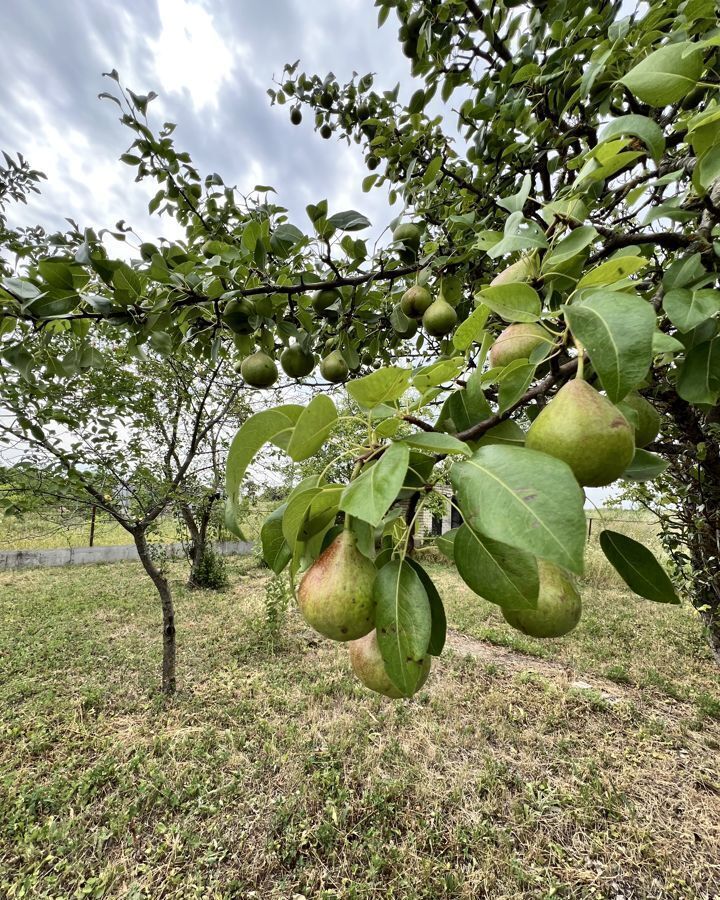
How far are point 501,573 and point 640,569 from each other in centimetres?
26

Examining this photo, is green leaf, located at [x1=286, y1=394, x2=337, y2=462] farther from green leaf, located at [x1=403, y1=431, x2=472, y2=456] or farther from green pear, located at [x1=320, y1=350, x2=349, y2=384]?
green pear, located at [x1=320, y1=350, x2=349, y2=384]

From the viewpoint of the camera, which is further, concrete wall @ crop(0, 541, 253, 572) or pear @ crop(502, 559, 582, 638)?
concrete wall @ crop(0, 541, 253, 572)

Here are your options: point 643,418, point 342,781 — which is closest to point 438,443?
point 643,418

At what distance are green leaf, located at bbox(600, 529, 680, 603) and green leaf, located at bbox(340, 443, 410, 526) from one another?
12.4 inches

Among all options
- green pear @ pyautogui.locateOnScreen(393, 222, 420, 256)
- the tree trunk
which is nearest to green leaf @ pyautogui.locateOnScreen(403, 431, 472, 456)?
green pear @ pyautogui.locateOnScreen(393, 222, 420, 256)

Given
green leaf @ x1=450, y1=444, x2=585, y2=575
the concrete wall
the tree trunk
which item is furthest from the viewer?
the concrete wall

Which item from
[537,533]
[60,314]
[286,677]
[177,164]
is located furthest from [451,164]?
[286,677]

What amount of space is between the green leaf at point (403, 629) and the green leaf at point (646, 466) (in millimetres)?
323

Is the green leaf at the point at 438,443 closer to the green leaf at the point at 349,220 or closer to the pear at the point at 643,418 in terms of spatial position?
the pear at the point at 643,418

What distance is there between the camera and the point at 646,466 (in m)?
0.56

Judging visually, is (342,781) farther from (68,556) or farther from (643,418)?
(68,556)

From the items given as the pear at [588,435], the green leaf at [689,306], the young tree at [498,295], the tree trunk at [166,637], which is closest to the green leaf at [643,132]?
the young tree at [498,295]

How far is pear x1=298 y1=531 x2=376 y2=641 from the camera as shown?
1.64 ft

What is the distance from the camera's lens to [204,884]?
180 centimetres
